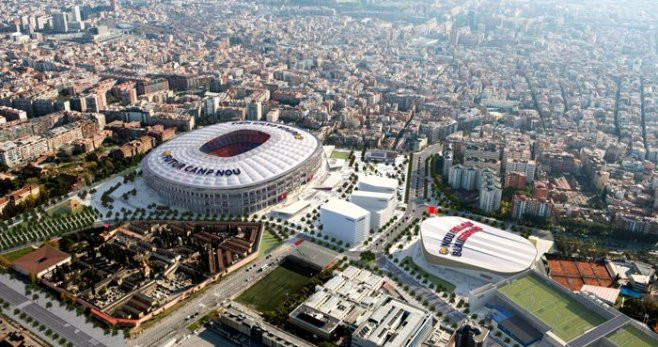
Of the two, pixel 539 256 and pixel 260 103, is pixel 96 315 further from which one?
pixel 260 103

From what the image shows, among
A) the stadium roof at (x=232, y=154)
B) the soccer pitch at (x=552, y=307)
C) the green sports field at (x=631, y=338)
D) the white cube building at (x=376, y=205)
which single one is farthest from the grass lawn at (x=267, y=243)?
the green sports field at (x=631, y=338)

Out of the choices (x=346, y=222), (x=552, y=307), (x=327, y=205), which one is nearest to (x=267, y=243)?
(x=327, y=205)

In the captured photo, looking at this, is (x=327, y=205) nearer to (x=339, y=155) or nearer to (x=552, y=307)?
(x=339, y=155)

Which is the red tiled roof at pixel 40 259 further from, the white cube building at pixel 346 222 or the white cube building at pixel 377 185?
the white cube building at pixel 377 185

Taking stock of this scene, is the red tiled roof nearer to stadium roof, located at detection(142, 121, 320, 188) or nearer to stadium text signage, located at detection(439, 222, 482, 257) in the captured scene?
stadium roof, located at detection(142, 121, 320, 188)

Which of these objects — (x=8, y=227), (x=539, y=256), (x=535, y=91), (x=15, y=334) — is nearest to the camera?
(x=15, y=334)

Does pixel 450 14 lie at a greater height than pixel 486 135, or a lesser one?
greater

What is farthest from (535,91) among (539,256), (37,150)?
(37,150)
